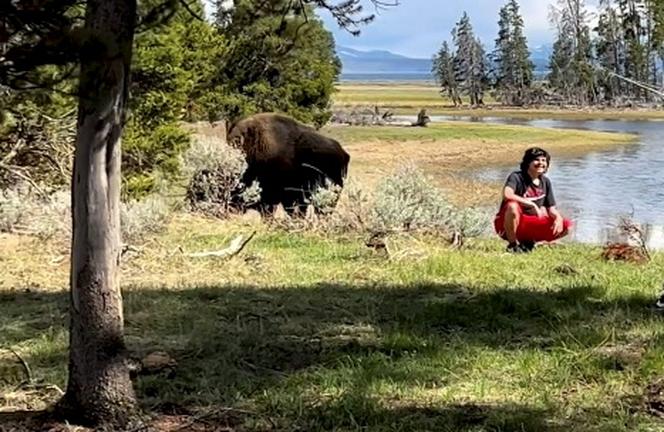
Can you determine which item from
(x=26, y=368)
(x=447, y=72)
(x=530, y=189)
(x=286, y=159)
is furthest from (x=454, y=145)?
(x=447, y=72)

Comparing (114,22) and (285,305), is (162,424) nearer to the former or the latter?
(114,22)

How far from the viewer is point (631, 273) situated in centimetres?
661

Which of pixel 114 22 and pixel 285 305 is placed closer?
pixel 114 22

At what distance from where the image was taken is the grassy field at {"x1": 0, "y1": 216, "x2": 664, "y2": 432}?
11.7 feet

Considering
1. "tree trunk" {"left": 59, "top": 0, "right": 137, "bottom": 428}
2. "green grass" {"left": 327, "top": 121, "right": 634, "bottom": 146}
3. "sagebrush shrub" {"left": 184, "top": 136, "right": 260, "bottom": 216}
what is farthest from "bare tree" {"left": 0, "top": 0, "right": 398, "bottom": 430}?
"green grass" {"left": 327, "top": 121, "right": 634, "bottom": 146}

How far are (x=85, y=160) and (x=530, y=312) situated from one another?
2912mm

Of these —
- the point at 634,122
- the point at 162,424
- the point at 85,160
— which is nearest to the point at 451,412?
the point at 162,424

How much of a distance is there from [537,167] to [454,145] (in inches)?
1025

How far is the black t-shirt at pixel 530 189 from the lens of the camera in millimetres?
7870

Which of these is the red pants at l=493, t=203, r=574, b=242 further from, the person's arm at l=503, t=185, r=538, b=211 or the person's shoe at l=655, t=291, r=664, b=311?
the person's shoe at l=655, t=291, r=664, b=311

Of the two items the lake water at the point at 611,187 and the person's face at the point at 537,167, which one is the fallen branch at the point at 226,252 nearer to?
the person's face at the point at 537,167

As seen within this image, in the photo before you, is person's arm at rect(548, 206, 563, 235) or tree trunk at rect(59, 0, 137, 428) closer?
tree trunk at rect(59, 0, 137, 428)

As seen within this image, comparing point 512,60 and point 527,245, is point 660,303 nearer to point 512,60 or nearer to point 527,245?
point 527,245

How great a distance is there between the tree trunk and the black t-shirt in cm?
513
